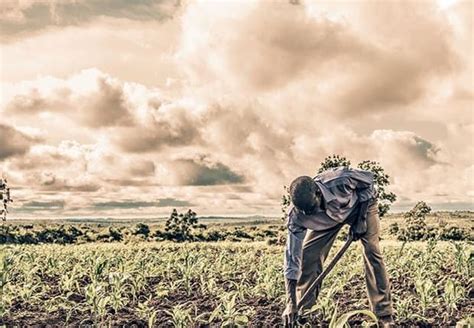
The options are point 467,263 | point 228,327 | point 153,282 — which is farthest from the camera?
point 153,282

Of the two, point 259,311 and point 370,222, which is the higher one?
point 370,222

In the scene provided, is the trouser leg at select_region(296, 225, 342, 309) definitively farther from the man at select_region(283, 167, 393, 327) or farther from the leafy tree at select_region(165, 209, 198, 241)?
the leafy tree at select_region(165, 209, 198, 241)

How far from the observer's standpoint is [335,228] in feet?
22.8

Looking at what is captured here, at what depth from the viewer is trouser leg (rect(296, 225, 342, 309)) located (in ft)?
22.9

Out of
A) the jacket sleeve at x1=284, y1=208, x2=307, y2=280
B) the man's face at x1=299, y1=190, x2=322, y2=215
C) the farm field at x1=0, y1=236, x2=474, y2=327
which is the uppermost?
the man's face at x1=299, y1=190, x2=322, y2=215

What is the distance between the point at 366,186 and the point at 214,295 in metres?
3.08

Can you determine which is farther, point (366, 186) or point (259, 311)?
point (259, 311)

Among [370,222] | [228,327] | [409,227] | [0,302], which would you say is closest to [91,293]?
[0,302]

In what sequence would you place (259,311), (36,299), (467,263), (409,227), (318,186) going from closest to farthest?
(318,186), (259,311), (36,299), (467,263), (409,227)

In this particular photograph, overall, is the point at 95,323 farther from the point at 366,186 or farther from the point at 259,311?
the point at 366,186

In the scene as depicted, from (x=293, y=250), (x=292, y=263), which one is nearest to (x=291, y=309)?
(x=292, y=263)

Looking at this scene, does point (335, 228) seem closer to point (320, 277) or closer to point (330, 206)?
point (330, 206)

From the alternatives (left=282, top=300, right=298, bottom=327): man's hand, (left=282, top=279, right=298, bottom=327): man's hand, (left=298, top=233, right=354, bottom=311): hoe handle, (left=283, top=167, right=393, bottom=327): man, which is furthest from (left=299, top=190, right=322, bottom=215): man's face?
(left=282, top=300, right=298, bottom=327): man's hand

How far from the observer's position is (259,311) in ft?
24.8
